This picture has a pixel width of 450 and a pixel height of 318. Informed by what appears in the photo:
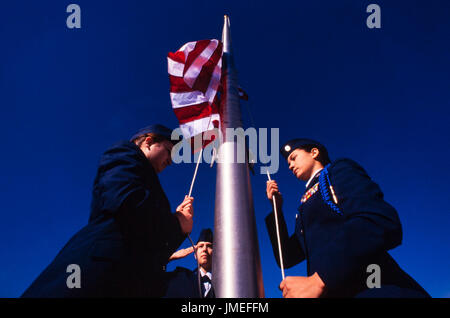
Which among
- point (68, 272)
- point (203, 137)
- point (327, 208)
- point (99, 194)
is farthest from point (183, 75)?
point (68, 272)

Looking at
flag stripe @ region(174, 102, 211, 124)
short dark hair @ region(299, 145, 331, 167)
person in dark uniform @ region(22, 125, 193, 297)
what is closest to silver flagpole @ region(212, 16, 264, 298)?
person in dark uniform @ region(22, 125, 193, 297)

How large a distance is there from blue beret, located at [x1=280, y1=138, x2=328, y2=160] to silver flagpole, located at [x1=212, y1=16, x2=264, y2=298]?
Answer: 0.75 meters

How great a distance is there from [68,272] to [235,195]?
69.6 inches

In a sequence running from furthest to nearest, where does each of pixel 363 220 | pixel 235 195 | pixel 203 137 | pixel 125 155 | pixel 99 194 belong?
pixel 203 137 < pixel 235 195 < pixel 125 155 < pixel 99 194 < pixel 363 220

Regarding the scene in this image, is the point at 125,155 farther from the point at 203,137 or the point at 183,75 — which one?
the point at 183,75

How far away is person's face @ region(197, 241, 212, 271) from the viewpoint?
20.5 ft

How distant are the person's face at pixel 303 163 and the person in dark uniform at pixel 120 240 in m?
1.79

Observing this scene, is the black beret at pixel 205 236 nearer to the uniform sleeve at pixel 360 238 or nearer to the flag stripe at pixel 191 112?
the flag stripe at pixel 191 112

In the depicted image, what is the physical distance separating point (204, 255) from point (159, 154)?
3.95m

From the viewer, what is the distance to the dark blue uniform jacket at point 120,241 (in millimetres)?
1766

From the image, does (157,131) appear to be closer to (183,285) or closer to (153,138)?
(153,138)

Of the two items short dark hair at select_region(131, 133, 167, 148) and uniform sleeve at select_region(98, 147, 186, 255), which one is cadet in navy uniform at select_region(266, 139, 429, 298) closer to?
uniform sleeve at select_region(98, 147, 186, 255)
